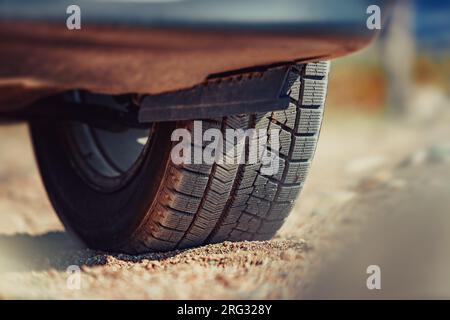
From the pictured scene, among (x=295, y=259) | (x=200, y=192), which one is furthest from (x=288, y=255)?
(x=200, y=192)

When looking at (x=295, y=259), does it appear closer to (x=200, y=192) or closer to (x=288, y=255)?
(x=288, y=255)

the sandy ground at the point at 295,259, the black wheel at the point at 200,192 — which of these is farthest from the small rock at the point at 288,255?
the black wheel at the point at 200,192

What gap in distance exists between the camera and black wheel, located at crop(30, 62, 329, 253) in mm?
2477

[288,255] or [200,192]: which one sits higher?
[200,192]

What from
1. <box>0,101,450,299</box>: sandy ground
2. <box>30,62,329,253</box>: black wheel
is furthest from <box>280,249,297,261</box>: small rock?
<box>30,62,329,253</box>: black wheel

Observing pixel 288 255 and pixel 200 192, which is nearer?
pixel 200 192

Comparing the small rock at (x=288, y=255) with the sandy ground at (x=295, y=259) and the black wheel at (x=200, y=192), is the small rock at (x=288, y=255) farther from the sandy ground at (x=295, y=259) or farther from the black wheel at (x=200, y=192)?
the black wheel at (x=200, y=192)

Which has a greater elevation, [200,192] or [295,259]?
[200,192]

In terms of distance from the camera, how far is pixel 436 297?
7.57 ft

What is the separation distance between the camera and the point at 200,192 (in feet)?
8.21

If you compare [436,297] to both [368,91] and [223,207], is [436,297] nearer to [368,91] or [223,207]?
[223,207]

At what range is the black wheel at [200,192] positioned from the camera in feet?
8.13

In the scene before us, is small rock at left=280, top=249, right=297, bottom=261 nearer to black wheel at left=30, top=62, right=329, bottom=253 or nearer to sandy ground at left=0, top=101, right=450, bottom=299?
sandy ground at left=0, top=101, right=450, bottom=299

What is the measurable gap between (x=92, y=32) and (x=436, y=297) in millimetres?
1249
